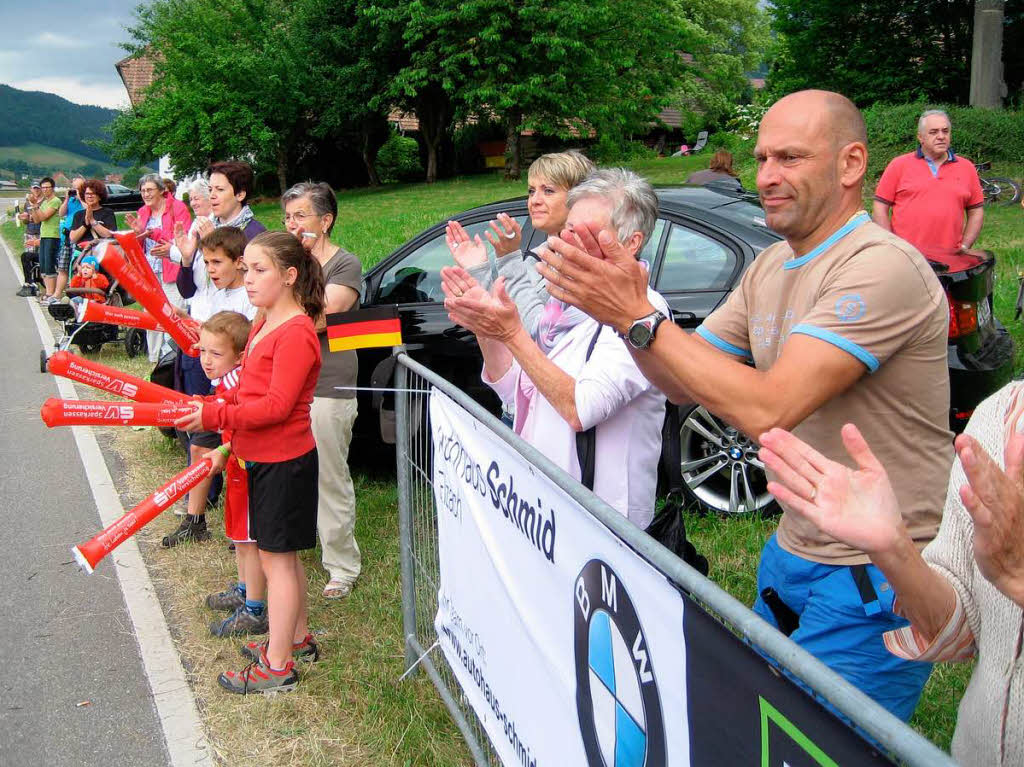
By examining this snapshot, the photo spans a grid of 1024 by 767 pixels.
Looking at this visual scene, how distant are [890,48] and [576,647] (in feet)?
82.6

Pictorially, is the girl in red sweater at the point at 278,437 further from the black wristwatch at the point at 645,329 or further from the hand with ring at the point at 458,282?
the black wristwatch at the point at 645,329

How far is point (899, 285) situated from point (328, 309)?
3.03 meters

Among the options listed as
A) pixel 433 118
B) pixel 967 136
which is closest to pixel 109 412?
pixel 967 136

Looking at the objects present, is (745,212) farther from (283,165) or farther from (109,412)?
(283,165)

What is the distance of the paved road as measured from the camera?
3.42 m

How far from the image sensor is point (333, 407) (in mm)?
4324

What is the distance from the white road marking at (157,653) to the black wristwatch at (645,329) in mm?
2413

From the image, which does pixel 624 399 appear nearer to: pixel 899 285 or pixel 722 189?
A: pixel 899 285

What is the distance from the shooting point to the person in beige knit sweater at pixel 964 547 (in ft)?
3.99

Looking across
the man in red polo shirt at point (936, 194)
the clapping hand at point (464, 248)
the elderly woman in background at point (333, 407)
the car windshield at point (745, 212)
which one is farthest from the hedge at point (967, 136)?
the clapping hand at point (464, 248)

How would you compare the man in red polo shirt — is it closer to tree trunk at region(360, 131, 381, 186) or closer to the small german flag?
the small german flag

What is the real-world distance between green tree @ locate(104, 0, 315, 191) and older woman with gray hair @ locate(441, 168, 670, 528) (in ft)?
102

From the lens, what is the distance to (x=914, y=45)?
23219mm

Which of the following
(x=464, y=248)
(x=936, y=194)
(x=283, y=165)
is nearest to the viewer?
(x=464, y=248)
